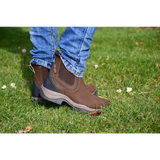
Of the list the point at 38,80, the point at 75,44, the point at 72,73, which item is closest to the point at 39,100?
the point at 38,80

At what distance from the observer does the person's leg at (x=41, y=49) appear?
1.84m

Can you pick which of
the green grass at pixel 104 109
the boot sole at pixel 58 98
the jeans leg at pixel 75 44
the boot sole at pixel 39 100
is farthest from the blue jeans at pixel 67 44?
the green grass at pixel 104 109

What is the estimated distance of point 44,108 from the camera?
1964mm

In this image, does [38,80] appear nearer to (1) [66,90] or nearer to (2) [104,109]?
(1) [66,90]

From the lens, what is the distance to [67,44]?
68.1 inches

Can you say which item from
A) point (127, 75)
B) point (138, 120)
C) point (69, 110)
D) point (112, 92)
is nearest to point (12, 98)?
point (69, 110)

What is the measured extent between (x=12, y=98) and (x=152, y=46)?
4114 millimetres

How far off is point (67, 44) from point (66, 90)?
46 cm

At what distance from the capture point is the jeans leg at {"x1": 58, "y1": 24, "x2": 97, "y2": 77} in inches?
66.6

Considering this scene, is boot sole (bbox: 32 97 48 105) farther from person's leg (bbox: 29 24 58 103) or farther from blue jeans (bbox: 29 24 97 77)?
blue jeans (bbox: 29 24 97 77)

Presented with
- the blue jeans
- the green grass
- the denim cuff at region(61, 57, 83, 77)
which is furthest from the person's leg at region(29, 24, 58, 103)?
the green grass

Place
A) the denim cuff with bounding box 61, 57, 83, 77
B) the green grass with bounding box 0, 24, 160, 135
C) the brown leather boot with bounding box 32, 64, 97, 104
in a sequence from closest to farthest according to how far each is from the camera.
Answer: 1. the green grass with bounding box 0, 24, 160, 135
2. the denim cuff with bounding box 61, 57, 83, 77
3. the brown leather boot with bounding box 32, 64, 97, 104
